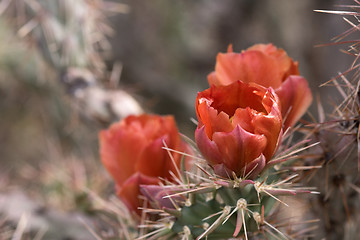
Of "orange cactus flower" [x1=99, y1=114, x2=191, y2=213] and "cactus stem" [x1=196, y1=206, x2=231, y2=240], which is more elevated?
"orange cactus flower" [x1=99, y1=114, x2=191, y2=213]

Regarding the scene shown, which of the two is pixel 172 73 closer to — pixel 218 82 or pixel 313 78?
pixel 313 78

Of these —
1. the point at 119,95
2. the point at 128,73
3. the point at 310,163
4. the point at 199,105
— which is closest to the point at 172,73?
the point at 128,73

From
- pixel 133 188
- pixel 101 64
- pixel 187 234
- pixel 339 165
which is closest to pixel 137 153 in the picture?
pixel 133 188

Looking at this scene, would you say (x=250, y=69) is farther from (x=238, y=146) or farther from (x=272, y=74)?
(x=238, y=146)

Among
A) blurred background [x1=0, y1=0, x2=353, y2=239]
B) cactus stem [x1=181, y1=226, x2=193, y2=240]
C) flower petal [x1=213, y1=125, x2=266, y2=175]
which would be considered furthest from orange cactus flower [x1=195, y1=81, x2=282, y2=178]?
blurred background [x1=0, y1=0, x2=353, y2=239]

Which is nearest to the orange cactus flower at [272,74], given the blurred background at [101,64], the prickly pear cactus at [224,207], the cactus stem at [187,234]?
the prickly pear cactus at [224,207]

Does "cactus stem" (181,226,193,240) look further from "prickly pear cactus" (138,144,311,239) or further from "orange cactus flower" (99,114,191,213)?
"orange cactus flower" (99,114,191,213)
